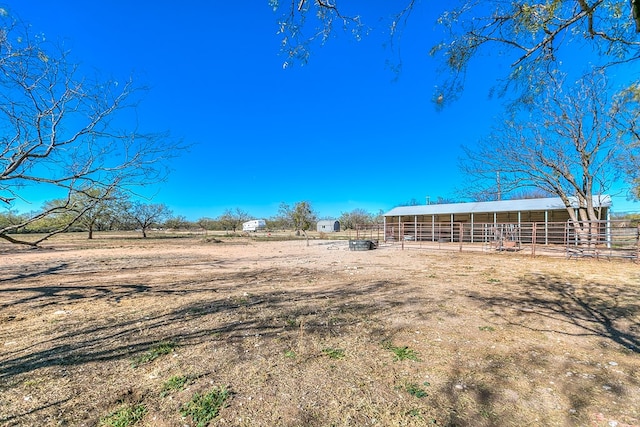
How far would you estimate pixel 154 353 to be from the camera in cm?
320

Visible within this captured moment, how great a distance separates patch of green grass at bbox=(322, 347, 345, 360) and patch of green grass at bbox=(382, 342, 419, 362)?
560 millimetres

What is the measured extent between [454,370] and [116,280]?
8.30 metres

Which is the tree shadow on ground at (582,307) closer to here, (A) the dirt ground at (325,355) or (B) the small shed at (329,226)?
(A) the dirt ground at (325,355)

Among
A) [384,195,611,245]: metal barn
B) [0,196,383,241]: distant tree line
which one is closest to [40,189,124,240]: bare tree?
[0,196,383,241]: distant tree line

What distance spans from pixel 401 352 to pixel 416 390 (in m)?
0.78

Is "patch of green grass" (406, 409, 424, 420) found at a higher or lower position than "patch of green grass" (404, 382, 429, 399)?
higher

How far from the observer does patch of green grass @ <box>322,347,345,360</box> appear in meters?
3.23

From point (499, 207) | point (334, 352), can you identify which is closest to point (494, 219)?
point (499, 207)

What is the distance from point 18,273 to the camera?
9.03 meters

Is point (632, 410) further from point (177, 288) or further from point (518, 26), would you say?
point (177, 288)

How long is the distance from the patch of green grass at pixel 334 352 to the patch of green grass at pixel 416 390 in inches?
32.3

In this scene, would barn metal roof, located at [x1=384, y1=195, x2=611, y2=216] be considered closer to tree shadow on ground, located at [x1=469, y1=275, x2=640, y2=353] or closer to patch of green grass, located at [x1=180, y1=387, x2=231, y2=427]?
tree shadow on ground, located at [x1=469, y1=275, x2=640, y2=353]

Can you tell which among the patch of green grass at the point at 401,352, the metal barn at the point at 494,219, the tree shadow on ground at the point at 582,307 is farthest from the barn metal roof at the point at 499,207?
the patch of green grass at the point at 401,352

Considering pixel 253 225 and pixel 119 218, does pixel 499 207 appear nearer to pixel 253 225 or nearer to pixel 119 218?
pixel 119 218
